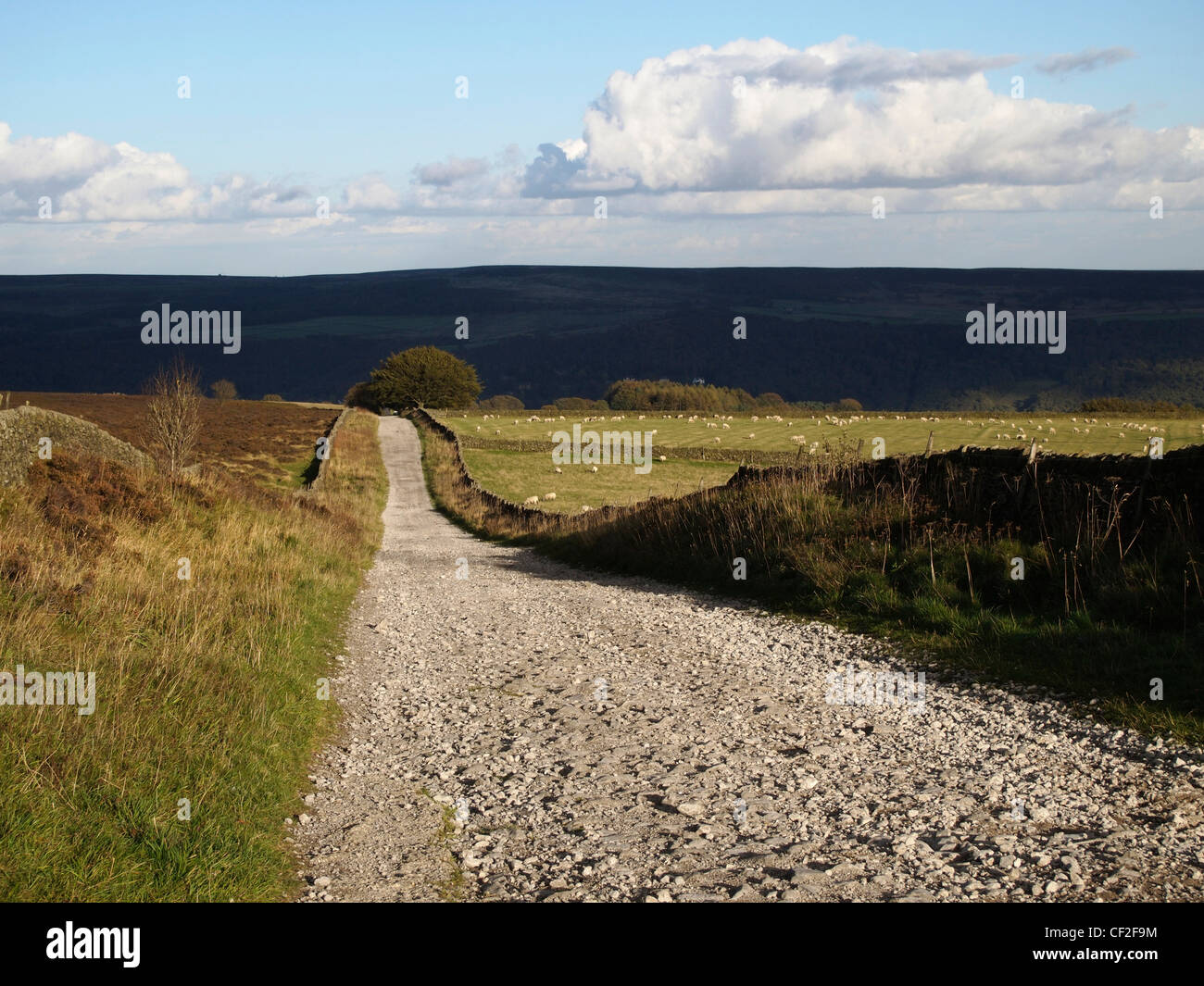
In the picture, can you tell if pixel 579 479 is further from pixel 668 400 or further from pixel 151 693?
pixel 668 400

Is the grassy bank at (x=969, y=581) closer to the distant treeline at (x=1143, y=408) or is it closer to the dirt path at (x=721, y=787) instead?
the dirt path at (x=721, y=787)

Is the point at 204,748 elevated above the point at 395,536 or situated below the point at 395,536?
above

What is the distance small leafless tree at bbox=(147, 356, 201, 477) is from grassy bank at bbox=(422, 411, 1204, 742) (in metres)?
14.9

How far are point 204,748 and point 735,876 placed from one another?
342cm

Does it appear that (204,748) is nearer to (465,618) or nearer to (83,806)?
(83,806)

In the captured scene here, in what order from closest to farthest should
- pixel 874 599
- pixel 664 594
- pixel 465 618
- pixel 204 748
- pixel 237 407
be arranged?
pixel 204 748 < pixel 874 599 < pixel 465 618 < pixel 664 594 < pixel 237 407

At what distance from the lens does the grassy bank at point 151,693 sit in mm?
4633

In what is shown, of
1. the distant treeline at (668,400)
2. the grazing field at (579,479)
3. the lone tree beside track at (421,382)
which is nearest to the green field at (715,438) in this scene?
the grazing field at (579,479)

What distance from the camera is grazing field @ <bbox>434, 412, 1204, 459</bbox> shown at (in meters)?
59.5

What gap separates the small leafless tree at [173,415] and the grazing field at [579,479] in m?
13.2

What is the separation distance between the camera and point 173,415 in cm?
2616

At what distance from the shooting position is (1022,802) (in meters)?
5.49

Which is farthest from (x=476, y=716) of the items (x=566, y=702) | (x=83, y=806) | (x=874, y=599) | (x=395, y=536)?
(x=395, y=536)

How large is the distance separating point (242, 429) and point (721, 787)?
7131 centimetres
